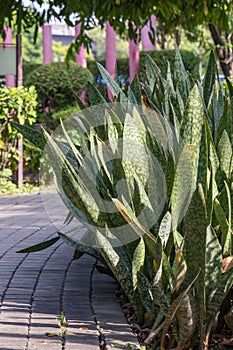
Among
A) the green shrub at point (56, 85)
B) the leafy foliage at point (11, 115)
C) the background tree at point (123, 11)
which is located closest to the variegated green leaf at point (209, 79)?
the background tree at point (123, 11)

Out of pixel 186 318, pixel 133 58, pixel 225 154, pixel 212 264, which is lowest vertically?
pixel 186 318

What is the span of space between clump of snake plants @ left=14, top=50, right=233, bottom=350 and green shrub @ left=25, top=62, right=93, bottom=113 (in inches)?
374

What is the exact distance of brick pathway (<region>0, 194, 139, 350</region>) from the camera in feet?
11.0

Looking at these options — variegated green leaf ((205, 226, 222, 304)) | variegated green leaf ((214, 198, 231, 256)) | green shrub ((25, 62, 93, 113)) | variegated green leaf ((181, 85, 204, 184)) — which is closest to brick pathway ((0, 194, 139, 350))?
variegated green leaf ((205, 226, 222, 304))

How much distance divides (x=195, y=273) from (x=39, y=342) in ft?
2.38

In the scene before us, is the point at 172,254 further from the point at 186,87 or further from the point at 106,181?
the point at 186,87

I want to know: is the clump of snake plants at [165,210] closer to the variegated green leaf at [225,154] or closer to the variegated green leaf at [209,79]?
the variegated green leaf at [225,154]

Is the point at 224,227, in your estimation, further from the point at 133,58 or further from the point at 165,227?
the point at 133,58

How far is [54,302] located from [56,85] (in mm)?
9762

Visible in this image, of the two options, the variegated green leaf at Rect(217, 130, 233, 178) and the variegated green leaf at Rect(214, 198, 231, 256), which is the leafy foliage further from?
the variegated green leaf at Rect(214, 198, 231, 256)

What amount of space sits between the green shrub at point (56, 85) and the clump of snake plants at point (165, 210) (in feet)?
31.2

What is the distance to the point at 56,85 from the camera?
13.4m

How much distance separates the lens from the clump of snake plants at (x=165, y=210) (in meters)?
3.21

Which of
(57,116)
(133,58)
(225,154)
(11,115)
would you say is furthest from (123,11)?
(133,58)
